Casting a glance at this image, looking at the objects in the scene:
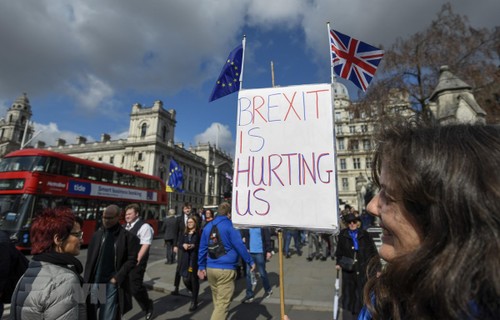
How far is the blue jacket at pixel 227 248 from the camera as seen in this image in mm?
3686

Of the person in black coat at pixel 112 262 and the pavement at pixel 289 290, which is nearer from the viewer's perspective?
the person in black coat at pixel 112 262

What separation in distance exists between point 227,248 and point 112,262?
1456 millimetres

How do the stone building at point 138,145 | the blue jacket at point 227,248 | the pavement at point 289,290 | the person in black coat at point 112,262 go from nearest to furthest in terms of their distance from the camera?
the person in black coat at point 112,262, the blue jacket at point 227,248, the pavement at point 289,290, the stone building at point 138,145

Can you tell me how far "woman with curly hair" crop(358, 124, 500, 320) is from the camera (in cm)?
61

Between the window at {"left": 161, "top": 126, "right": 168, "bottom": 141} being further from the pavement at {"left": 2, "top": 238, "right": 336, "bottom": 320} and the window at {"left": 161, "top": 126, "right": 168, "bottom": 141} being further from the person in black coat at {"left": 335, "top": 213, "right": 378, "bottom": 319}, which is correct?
the person in black coat at {"left": 335, "top": 213, "right": 378, "bottom": 319}

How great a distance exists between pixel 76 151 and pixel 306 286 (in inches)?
2585

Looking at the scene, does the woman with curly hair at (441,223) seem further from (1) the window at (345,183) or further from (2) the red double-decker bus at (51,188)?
(1) the window at (345,183)

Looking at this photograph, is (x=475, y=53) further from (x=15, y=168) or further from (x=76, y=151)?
(x=76, y=151)

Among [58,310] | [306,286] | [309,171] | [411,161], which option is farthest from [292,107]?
[306,286]

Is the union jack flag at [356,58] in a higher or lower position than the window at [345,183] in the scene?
lower

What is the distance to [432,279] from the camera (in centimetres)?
65

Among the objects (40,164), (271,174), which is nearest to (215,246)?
(271,174)

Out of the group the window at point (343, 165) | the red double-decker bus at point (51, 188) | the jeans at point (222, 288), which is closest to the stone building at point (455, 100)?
the jeans at point (222, 288)

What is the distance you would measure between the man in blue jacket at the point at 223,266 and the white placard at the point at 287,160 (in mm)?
1278
